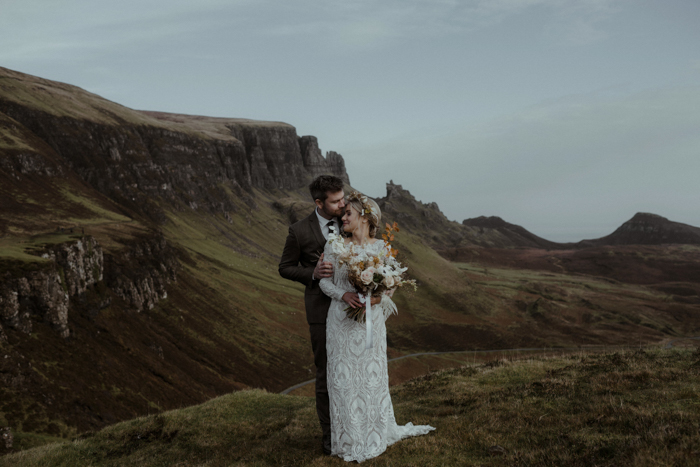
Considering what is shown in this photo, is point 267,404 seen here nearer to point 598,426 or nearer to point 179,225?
point 598,426

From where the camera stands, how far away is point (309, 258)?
8.87 metres

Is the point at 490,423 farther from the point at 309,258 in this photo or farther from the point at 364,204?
the point at 364,204

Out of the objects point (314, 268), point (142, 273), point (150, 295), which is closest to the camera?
point (314, 268)

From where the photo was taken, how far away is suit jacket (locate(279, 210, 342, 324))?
866 cm

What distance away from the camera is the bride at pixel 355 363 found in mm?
8117

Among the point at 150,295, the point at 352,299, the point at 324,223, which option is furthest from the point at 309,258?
Answer: the point at 150,295

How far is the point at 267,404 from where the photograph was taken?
618 inches

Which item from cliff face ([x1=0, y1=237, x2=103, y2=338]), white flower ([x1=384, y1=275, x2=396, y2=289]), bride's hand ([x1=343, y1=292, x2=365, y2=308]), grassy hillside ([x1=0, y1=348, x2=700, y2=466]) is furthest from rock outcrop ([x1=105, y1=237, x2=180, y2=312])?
white flower ([x1=384, y1=275, x2=396, y2=289])

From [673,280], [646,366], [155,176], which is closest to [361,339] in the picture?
[646,366]

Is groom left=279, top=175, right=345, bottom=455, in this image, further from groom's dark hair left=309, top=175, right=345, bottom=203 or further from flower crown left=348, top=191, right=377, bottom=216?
flower crown left=348, top=191, right=377, bottom=216

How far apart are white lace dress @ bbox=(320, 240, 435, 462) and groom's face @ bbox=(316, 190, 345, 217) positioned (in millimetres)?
683

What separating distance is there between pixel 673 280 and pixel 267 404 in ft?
732

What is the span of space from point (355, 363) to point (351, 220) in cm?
280

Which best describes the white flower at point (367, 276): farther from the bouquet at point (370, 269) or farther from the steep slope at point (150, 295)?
the steep slope at point (150, 295)
